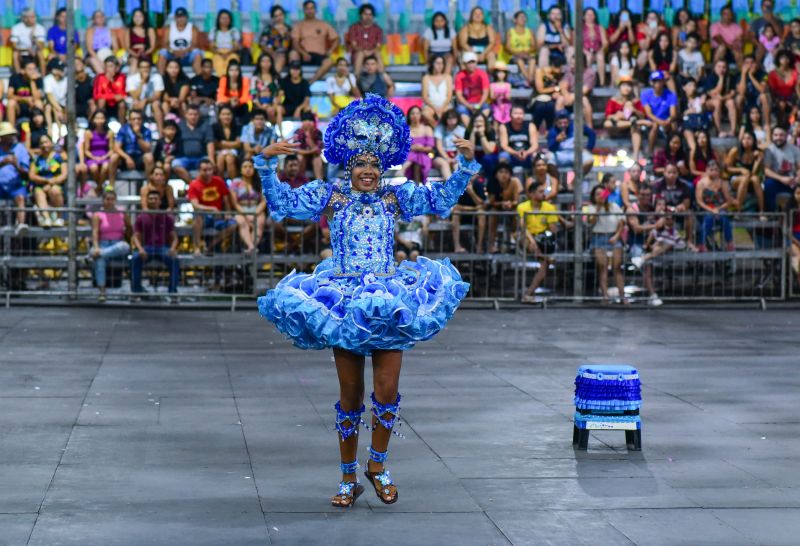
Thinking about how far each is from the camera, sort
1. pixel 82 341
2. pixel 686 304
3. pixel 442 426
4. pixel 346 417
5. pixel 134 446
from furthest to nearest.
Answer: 1. pixel 686 304
2. pixel 82 341
3. pixel 442 426
4. pixel 134 446
5. pixel 346 417

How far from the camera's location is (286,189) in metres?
8.75

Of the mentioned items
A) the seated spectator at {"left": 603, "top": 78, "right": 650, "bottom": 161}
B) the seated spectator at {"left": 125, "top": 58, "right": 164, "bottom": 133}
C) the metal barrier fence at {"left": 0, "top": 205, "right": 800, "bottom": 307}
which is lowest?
the metal barrier fence at {"left": 0, "top": 205, "right": 800, "bottom": 307}

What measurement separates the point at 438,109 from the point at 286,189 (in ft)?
55.0

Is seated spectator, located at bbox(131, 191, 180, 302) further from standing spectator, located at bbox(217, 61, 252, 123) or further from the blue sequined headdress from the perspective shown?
the blue sequined headdress

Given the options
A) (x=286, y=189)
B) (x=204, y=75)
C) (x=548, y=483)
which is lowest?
(x=548, y=483)

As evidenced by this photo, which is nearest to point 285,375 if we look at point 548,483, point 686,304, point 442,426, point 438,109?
point 442,426

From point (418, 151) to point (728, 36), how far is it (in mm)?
7156

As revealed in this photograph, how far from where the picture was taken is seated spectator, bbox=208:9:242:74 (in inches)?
1029

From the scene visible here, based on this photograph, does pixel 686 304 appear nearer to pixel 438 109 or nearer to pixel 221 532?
pixel 438 109

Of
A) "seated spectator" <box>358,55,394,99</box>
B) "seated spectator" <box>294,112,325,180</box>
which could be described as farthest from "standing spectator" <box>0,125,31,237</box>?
"seated spectator" <box>358,55,394,99</box>

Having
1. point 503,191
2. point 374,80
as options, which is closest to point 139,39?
point 374,80

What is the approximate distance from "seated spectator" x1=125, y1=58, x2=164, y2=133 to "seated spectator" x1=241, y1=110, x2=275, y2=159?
195cm

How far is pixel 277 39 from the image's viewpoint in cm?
2642

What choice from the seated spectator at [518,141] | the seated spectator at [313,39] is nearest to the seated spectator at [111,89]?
the seated spectator at [313,39]
